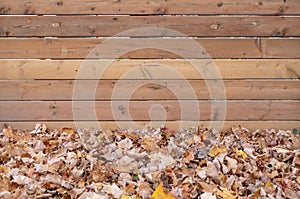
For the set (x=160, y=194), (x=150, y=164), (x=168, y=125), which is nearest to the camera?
(x=160, y=194)

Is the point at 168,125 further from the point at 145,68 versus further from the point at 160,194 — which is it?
the point at 160,194

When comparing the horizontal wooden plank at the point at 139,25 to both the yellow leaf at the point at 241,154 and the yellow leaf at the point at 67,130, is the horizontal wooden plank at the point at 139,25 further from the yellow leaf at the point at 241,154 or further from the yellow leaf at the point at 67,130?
the yellow leaf at the point at 241,154

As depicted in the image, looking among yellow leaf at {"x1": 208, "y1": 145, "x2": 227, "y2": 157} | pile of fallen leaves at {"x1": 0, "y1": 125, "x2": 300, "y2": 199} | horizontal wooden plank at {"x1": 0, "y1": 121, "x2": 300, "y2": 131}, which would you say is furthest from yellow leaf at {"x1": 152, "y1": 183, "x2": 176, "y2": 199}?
horizontal wooden plank at {"x1": 0, "y1": 121, "x2": 300, "y2": 131}

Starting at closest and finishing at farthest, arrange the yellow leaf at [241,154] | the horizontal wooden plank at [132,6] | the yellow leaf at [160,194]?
the yellow leaf at [160,194], the yellow leaf at [241,154], the horizontal wooden plank at [132,6]

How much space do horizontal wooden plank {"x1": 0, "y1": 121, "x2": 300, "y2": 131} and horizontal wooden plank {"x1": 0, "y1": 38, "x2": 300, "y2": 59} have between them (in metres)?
0.53

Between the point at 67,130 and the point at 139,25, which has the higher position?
the point at 139,25

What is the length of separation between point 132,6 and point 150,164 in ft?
4.30

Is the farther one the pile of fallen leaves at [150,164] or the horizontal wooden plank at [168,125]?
the horizontal wooden plank at [168,125]

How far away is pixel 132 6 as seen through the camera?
3500 millimetres

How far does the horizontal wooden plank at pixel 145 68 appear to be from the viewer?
11.6ft

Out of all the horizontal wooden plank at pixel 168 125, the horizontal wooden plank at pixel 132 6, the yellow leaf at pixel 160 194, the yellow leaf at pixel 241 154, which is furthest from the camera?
the horizontal wooden plank at pixel 168 125

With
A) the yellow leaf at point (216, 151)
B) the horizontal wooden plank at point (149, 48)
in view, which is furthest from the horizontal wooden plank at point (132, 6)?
the yellow leaf at point (216, 151)

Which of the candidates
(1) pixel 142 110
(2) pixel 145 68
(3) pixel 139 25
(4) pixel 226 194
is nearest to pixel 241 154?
(4) pixel 226 194

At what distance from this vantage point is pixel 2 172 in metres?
2.70
